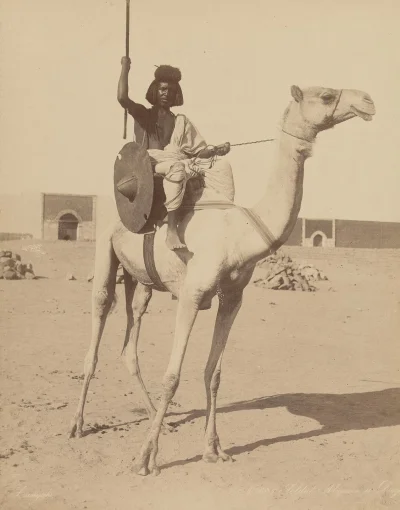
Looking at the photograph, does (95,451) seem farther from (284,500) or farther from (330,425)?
(330,425)

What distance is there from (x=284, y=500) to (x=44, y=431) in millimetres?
2734

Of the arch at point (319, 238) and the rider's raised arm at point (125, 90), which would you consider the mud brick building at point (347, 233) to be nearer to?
the arch at point (319, 238)

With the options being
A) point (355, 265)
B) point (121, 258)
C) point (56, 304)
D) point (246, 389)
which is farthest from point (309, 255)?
point (121, 258)

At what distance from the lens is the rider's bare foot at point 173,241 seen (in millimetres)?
5410

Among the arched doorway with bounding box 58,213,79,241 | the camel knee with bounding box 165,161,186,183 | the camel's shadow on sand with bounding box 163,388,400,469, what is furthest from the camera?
the arched doorway with bounding box 58,213,79,241

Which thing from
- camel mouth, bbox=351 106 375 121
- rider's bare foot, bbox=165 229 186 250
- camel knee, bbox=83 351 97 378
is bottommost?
camel knee, bbox=83 351 97 378

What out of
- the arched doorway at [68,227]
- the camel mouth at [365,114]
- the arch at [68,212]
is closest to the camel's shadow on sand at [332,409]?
the camel mouth at [365,114]

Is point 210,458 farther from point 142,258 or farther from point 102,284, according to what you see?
point 102,284

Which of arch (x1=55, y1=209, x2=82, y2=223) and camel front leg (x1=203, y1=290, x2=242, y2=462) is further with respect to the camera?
arch (x1=55, y1=209, x2=82, y2=223)

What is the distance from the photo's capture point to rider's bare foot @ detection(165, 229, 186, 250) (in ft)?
17.7

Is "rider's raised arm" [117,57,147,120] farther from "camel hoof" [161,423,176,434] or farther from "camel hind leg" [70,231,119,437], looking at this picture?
"camel hoof" [161,423,176,434]

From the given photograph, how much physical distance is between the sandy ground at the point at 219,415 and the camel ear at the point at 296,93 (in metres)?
3.26

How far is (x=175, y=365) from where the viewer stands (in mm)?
5414

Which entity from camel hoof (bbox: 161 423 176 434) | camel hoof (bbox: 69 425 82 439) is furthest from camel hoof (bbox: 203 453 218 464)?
camel hoof (bbox: 69 425 82 439)
